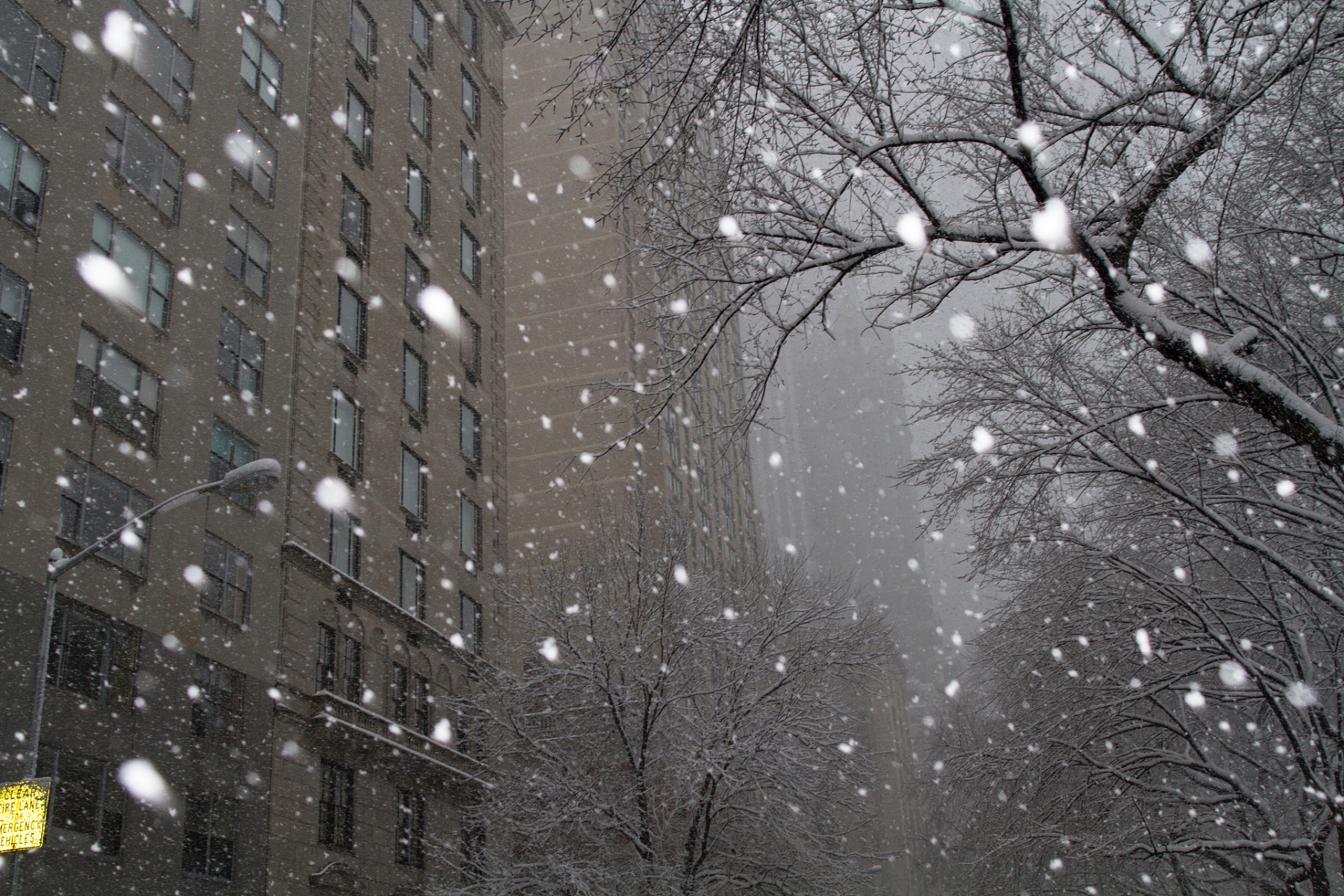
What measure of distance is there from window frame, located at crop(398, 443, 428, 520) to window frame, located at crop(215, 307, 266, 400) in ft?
17.5

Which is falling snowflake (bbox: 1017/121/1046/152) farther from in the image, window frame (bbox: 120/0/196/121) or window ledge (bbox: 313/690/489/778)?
window frame (bbox: 120/0/196/121)

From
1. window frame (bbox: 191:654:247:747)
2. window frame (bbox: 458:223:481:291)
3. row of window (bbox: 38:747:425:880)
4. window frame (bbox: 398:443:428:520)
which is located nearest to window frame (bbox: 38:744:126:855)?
row of window (bbox: 38:747:425:880)

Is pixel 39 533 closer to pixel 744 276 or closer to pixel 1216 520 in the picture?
pixel 744 276

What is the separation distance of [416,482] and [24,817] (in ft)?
59.2

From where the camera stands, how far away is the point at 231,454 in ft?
71.6

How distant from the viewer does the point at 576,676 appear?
22.7 m

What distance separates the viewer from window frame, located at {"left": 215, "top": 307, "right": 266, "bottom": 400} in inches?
878

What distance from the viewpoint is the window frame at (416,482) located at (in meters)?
27.9

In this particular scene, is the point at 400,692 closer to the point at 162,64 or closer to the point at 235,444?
the point at 235,444

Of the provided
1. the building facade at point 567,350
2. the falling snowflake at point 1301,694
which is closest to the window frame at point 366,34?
the building facade at point 567,350

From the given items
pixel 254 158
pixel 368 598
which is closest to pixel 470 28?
pixel 254 158

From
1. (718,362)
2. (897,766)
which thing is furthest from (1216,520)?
(897,766)

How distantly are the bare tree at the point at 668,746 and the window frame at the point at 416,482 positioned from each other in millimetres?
4858

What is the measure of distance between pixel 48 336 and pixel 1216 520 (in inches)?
691
